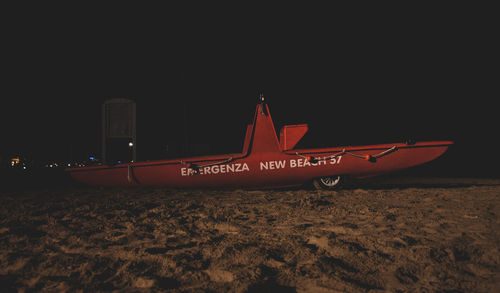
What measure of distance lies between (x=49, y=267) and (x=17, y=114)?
1678 cm

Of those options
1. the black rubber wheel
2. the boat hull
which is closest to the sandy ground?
the boat hull

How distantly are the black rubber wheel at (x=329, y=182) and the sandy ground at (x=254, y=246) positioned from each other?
1.23 meters

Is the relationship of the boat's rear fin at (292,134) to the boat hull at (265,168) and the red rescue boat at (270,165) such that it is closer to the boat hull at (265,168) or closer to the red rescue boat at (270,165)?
the red rescue boat at (270,165)

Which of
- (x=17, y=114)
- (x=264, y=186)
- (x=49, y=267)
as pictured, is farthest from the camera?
(x=17, y=114)

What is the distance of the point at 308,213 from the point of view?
274cm

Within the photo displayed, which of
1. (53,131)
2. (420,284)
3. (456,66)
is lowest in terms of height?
(420,284)

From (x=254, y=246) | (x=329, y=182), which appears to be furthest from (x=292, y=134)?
(x=254, y=246)

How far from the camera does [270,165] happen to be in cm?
425

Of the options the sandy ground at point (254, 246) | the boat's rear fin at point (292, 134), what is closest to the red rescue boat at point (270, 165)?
the boat's rear fin at point (292, 134)

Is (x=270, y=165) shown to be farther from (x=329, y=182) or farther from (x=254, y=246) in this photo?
(x=254, y=246)

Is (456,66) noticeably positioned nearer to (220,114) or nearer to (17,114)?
(220,114)

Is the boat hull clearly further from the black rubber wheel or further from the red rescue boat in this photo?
the black rubber wheel

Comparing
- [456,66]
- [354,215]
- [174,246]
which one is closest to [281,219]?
[354,215]

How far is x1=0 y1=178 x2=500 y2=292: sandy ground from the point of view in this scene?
4.67 ft
